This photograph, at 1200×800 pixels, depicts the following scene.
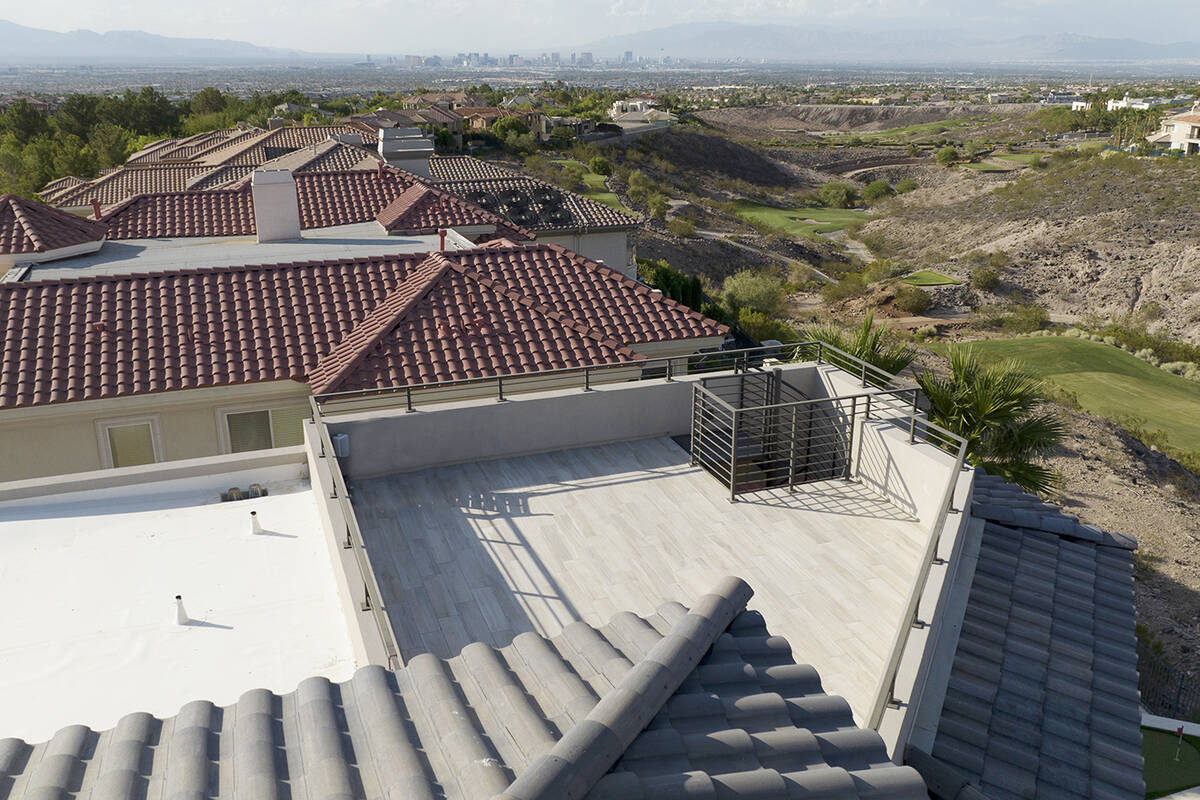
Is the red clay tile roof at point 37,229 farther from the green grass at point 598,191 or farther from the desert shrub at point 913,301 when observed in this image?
the green grass at point 598,191

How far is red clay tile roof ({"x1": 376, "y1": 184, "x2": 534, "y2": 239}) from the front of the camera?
2398 cm

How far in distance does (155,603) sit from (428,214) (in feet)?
58.2

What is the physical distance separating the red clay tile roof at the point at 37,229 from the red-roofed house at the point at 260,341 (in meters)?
5.61

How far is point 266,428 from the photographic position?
50.0 feet

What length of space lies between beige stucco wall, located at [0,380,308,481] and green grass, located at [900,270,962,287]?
56055 millimetres

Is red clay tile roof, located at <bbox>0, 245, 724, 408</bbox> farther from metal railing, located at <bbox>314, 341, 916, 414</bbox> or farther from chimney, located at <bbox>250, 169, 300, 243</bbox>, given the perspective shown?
chimney, located at <bbox>250, 169, 300, 243</bbox>

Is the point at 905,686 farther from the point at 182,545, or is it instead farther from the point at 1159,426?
the point at 1159,426

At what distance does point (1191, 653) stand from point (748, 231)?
221 ft

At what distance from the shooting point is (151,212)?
24.9 meters

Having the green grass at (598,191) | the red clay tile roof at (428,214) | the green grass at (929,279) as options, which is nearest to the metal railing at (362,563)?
the red clay tile roof at (428,214)

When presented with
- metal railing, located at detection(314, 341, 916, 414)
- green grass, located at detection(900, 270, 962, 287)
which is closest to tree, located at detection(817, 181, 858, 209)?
green grass, located at detection(900, 270, 962, 287)

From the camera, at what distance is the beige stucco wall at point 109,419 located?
13.8m

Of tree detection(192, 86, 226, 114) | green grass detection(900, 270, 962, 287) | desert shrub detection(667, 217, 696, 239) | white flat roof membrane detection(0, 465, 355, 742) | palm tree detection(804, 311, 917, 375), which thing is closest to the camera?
white flat roof membrane detection(0, 465, 355, 742)

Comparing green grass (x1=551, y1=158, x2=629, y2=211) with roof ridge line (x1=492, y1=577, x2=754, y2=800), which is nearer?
roof ridge line (x1=492, y1=577, x2=754, y2=800)
